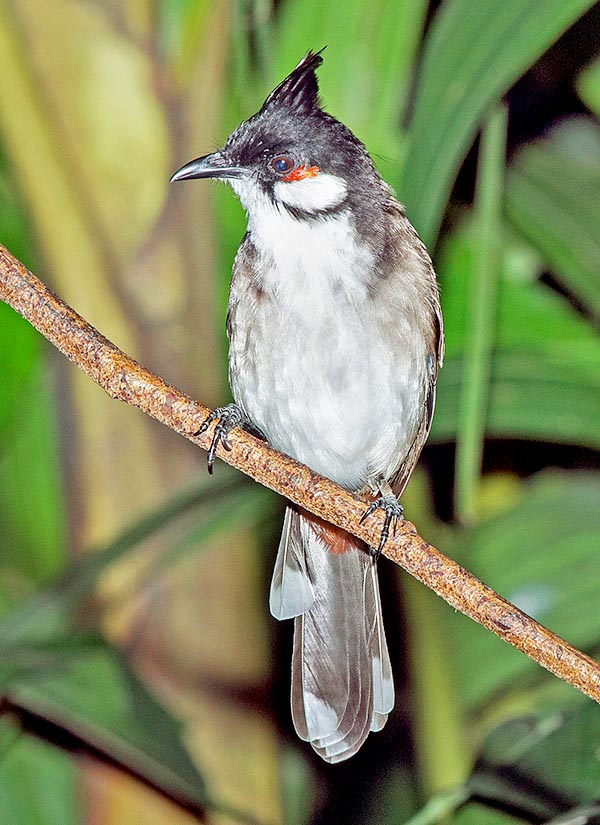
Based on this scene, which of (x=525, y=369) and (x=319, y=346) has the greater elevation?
(x=319, y=346)

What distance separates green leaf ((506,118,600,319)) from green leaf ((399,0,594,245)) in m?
0.39

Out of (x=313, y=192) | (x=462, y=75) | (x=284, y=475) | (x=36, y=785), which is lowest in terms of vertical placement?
(x=36, y=785)

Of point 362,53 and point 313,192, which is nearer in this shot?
point 313,192

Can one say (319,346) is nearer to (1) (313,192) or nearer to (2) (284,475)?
(1) (313,192)

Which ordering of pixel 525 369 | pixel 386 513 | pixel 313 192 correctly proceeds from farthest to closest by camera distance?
pixel 525 369 < pixel 313 192 < pixel 386 513

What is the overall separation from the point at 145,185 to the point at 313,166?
0.49m

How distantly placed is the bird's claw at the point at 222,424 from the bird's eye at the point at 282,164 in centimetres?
32

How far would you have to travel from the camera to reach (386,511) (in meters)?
1.20

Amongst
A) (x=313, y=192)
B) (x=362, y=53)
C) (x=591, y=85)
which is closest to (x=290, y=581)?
(x=313, y=192)

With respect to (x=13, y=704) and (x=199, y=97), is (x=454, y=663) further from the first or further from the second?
(x=199, y=97)

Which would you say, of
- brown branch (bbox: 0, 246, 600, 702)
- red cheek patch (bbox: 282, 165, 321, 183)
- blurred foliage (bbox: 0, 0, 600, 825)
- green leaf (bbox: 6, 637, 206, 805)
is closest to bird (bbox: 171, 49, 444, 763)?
red cheek patch (bbox: 282, 165, 321, 183)

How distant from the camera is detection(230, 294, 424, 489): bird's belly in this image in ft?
4.62

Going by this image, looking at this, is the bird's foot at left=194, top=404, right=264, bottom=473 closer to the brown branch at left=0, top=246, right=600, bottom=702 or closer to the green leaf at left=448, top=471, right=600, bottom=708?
the brown branch at left=0, top=246, right=600, bottom=702

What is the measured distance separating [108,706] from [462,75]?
0.98 meters
